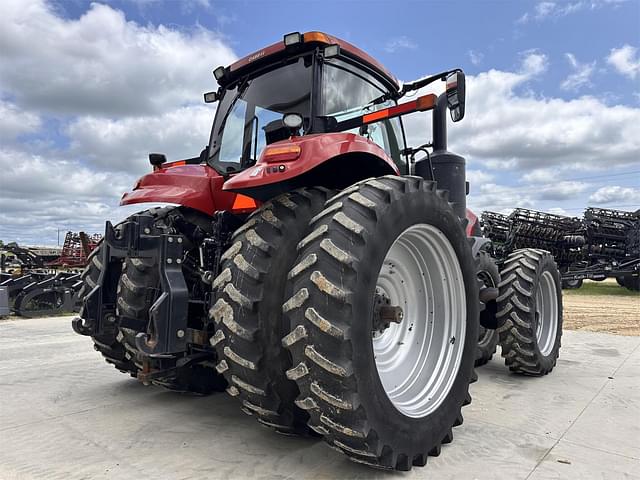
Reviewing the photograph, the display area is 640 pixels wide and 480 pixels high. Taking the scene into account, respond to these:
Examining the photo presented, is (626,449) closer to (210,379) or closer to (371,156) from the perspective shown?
(371,156)

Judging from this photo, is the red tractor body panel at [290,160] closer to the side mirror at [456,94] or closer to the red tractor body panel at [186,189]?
the red tractor body panel at [186,189]

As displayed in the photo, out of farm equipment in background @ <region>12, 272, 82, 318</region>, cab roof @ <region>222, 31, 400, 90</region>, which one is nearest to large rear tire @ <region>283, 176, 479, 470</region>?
cab roof @ <region>222, 31, 400, 90</region>

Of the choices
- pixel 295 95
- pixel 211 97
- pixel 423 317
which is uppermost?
pixel 211 97

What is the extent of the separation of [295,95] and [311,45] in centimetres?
35

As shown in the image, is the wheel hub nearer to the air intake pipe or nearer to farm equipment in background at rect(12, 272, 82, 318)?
the air intake pipe

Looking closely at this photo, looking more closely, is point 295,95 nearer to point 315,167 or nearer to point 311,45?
point 311,45

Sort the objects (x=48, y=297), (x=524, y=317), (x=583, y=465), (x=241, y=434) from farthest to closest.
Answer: (x=48, y=297) → (x=524, y=317) → (x=241, y=434) → (x=583, y=465)

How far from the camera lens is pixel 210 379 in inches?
150

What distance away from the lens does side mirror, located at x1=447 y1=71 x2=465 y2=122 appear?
3.31 m

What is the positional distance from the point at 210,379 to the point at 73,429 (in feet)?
3.47

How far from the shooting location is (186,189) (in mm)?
3291

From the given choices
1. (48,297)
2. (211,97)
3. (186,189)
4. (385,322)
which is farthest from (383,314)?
(48,297)

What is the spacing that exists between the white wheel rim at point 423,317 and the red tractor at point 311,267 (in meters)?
0.01

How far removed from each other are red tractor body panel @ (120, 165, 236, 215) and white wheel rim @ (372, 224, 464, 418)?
1.33m
